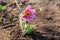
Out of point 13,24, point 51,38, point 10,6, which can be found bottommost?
point 51,38

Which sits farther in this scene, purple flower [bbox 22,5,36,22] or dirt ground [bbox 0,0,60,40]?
dirt ground [bbox 0,0,60,40]

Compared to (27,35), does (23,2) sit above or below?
above

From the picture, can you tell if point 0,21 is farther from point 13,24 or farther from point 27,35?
point 27,35

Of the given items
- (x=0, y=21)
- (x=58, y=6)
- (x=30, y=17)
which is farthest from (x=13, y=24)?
(x=58, y=6)

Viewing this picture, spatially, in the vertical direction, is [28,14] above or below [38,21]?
above

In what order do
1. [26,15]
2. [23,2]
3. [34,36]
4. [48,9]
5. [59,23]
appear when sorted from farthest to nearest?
[23,2] < [48,9] < [59,23] < [34,36] < [26,15]

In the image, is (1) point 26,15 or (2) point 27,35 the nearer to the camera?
(1) point 26,15

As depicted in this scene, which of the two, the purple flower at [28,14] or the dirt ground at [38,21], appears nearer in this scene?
the purple flower at [28,14]

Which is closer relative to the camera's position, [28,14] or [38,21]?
[28,14]
